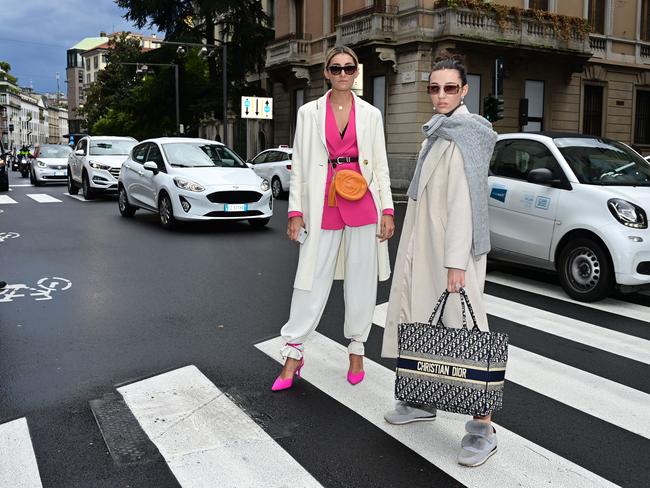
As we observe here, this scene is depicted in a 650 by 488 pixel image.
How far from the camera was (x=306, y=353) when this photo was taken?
5367 millimetres

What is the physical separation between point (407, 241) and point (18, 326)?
150 inches

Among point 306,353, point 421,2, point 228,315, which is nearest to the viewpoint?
point 306,353

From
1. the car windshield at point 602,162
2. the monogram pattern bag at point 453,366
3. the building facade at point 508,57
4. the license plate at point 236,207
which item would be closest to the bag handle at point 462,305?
the monogram pattern bag at point 453,366

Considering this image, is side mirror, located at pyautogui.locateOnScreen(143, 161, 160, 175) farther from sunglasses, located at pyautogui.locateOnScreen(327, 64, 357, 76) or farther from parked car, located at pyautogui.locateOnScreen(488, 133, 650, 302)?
sunglasses, located at pyautogui.locateOnScreen(327, 64, 357, 76)

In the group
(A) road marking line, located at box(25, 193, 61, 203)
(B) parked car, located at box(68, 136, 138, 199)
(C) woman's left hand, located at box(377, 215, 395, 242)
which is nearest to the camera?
(C) woman's left hand, located at box(377, 215, 395, 242)

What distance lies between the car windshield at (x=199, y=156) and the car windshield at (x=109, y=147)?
6.89 metres

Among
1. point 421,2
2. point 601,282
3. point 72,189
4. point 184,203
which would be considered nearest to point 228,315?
point 601,282

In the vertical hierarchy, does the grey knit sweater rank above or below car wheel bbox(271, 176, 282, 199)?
above

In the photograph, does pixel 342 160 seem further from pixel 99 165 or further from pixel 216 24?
pixel 216 24

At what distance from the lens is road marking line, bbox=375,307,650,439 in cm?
416

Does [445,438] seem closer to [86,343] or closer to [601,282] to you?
[86,343]

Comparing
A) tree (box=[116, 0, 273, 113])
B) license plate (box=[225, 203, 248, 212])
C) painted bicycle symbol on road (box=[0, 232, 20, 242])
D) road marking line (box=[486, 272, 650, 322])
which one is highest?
tree (box=[116, 0, 273, 113])

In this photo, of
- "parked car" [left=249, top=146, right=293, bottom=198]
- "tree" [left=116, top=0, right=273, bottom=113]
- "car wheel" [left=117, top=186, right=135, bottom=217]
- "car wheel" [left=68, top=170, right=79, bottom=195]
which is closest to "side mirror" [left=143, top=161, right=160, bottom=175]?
"car wheel" [left=117, top=186, right=135, bottom=217]

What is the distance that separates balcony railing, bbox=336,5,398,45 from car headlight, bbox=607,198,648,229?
21651mm
